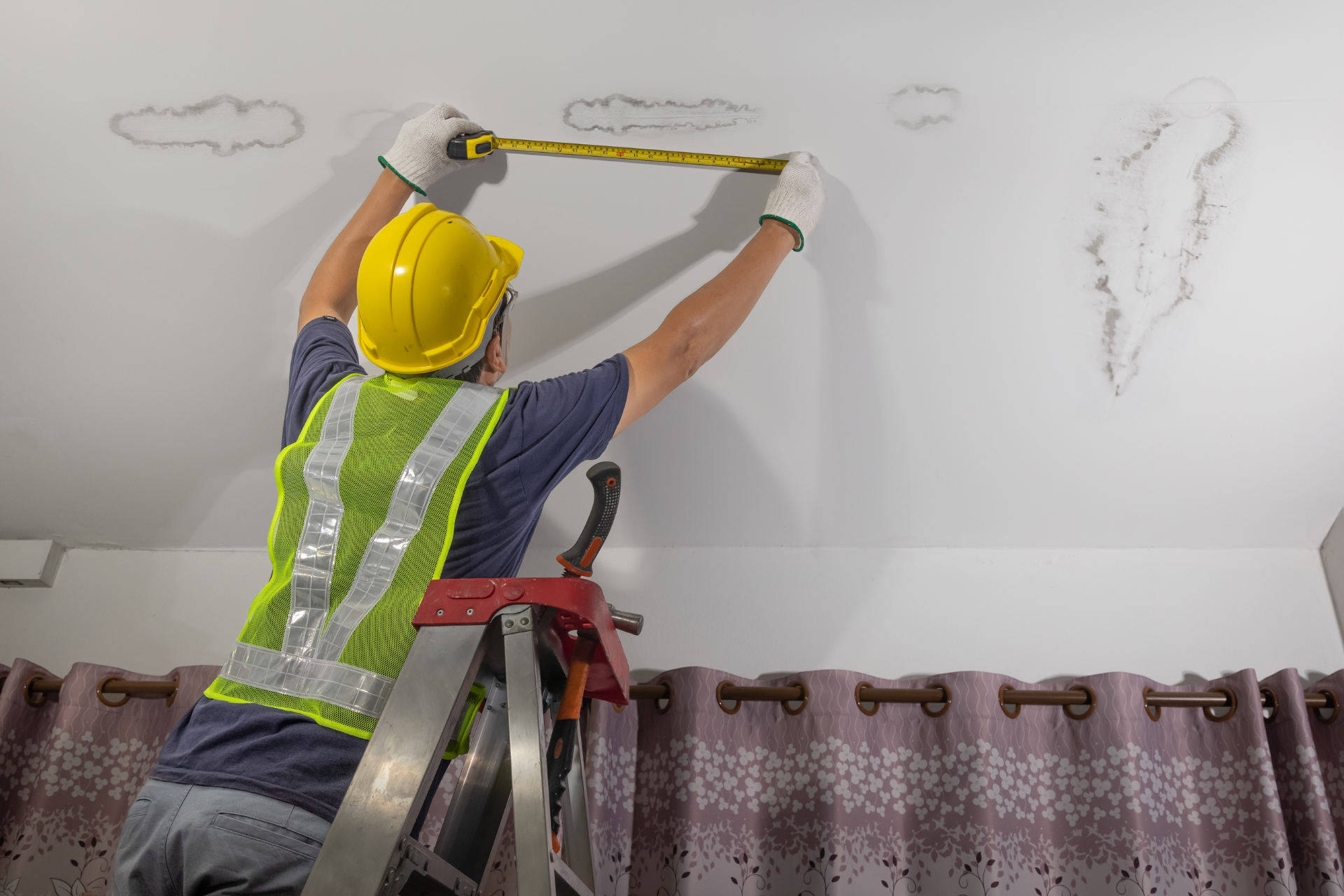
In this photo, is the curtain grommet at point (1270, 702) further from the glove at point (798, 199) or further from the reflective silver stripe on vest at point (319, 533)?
the reflective silver stripe on vest at point (319, 533)

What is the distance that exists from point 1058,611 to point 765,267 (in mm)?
1123

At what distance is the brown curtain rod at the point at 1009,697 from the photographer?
1.73 meters

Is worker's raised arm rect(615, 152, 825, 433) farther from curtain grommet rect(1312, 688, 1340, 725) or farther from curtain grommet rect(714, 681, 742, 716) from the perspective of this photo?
curtain grommet rect(1312, 688, 1340, 725)

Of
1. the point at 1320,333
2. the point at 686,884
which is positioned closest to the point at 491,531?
the point at 686,884

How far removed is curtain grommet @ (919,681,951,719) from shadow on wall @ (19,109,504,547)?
140 centimetres

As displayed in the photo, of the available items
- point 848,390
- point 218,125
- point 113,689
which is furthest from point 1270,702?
point 113,689

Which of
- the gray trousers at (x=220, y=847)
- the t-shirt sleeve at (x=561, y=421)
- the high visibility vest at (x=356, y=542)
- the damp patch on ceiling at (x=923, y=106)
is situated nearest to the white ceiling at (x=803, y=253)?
the damp patch on ceiling at (x=923, y=106)

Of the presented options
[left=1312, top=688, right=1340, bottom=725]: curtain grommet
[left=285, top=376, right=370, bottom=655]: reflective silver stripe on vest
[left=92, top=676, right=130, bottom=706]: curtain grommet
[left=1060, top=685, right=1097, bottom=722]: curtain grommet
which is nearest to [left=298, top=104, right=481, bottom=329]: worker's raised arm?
[left=285, top=376, right=370, bottom=655]: reflective silver stripe on vest

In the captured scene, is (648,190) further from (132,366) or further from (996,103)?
(132,366)

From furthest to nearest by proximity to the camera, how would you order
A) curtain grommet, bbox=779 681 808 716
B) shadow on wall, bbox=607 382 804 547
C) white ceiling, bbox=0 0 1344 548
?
shadow on wall, bbox=607 382 804 547
curtain grommet, bbox=779 681 808 716
white ceiling, bbox=0 0 1344 548

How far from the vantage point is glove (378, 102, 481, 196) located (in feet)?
4.96

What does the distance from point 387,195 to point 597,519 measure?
83 cm

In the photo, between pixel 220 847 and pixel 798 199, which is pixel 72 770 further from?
pixel 798 199

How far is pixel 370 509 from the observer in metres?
1.08
